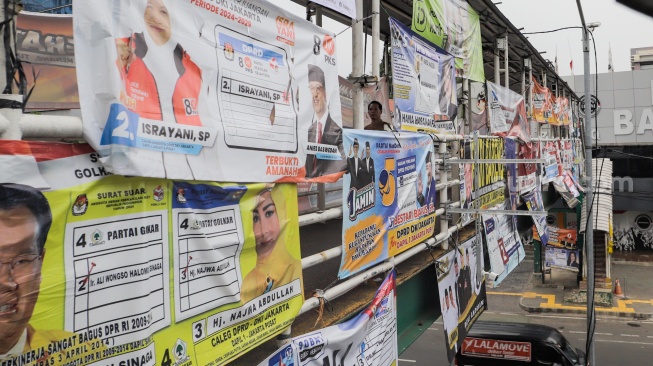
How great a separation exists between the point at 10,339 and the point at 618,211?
32844 mm

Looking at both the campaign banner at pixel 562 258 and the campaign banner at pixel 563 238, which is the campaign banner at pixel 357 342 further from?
the campaign banner at pixel 562 258

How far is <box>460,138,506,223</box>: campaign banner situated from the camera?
25.5ft

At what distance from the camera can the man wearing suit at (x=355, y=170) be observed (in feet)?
14.2

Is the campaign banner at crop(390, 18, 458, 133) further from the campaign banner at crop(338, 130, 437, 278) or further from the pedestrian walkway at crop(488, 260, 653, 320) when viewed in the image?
the pedestrian walkway at crop(488, 260, 653, 320)

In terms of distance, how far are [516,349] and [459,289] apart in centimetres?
765

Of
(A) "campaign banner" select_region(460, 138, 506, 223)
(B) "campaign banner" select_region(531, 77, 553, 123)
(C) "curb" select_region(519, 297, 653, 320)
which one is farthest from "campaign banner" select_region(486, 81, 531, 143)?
(C) "curb" select_region(519, 297, 653, 320)

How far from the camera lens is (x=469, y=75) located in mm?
8594

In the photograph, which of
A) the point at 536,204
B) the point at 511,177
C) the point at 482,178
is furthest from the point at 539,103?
the point at 482,178

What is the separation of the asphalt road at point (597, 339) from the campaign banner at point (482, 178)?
29.0 feet

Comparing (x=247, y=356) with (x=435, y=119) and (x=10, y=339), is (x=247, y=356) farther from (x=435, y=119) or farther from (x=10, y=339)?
(x=435, y=119)

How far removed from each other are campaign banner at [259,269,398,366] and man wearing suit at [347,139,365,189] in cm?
103

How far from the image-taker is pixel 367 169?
4.59 meters

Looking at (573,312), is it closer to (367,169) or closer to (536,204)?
(536,204)

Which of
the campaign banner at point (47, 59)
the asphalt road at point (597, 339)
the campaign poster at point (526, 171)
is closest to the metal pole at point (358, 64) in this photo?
the campaign banner at point (47, 59)
